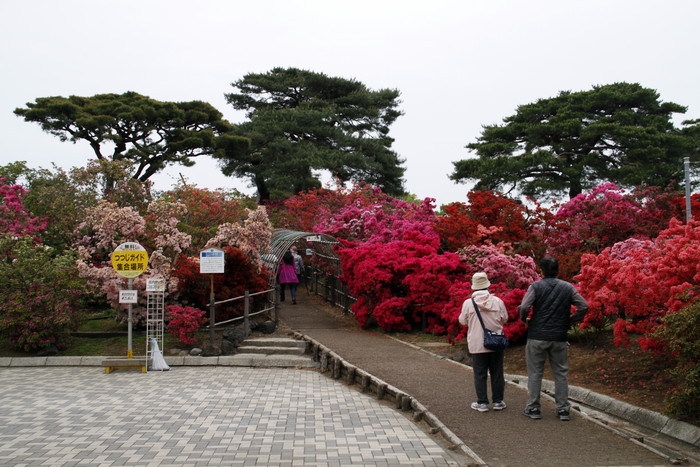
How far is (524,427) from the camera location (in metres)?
5.88

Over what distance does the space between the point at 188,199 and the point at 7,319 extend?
22.8ft

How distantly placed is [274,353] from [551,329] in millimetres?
6914

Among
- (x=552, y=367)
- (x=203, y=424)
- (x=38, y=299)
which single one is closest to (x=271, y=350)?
(x=38, y=299)

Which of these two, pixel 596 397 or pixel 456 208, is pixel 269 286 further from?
pixel 596 397

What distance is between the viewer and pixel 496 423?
6.05 m

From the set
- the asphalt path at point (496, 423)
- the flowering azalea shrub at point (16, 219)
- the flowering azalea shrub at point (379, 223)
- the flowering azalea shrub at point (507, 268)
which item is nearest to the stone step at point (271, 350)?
the asphalt path at point (496, 423)

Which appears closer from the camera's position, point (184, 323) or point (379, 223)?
point (184, 323)

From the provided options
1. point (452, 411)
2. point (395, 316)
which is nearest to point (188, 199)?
point (395, 316)

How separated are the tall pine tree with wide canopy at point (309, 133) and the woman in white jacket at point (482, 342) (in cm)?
1962

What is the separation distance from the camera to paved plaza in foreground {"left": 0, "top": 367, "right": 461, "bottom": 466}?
213 inches

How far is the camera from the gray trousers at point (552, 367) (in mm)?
6031

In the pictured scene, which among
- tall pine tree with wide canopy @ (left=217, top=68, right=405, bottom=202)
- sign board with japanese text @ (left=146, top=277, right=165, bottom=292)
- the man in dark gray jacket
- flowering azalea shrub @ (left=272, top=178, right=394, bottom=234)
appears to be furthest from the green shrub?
tall pine tree with wide canopy @ (left=217, top=68, right=405, bottom=202)

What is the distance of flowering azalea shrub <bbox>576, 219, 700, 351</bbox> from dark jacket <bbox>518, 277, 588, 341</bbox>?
0.99 metres

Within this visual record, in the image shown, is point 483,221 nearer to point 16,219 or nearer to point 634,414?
point 634,414
